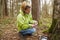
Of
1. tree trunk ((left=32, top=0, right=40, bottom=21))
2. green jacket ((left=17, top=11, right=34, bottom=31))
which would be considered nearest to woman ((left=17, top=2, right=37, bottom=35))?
green jacket ((left=17, top=11, right=34, bottom=31))

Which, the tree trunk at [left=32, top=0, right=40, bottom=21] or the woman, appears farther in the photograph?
the tree trunk at [left=32, top=0, right=40, bottom=21]

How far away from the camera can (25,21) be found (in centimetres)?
527

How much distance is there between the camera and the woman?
513cm

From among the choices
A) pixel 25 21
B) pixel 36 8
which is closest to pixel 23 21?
pixel 25 21

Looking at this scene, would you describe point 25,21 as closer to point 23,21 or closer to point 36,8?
point 23,21

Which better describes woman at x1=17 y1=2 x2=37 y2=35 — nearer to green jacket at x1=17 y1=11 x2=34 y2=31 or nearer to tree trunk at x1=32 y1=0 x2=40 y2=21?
green jacket at x1=17 y1=11 x2=34 y2=31

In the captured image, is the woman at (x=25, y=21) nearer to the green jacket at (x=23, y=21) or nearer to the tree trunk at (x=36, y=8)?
the green jacket at (x=23, y=21)

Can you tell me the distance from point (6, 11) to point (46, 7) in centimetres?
445

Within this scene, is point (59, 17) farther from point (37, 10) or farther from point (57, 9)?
point (37, 10)

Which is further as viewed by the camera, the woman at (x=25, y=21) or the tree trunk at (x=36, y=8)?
the tree trunk at (x=36, y=8)

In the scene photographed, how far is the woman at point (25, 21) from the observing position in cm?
513

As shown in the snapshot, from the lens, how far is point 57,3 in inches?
188

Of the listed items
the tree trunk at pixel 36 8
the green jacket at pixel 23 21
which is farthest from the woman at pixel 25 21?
the tree trunk at pixel 36 8

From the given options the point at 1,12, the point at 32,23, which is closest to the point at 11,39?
the point at 32,23
